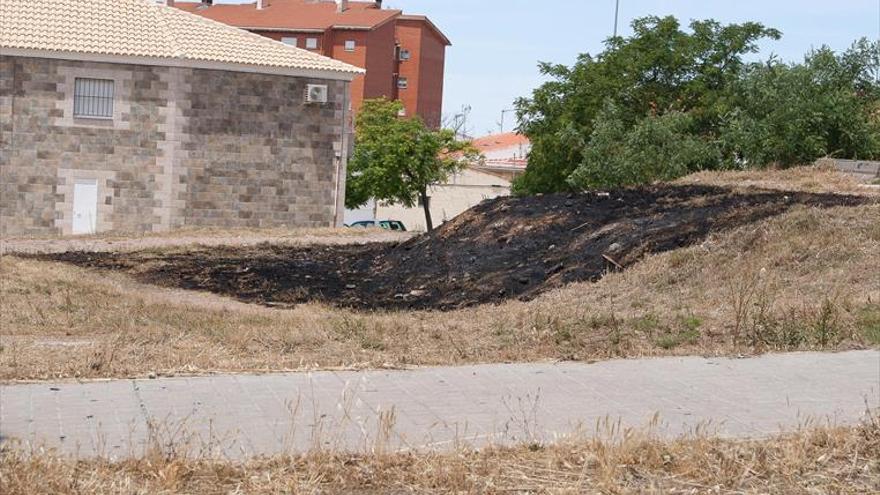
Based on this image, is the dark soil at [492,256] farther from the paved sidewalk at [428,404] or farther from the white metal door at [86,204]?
the white metal door at [86,204]

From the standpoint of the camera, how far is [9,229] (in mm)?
35094

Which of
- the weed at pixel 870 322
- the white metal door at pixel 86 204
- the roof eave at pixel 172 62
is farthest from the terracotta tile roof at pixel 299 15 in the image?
the weed at pixel 870 322

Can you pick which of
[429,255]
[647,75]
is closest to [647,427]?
[429,255]

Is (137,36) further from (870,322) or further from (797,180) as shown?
(870,322)

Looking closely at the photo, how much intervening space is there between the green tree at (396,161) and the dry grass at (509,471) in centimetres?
5463

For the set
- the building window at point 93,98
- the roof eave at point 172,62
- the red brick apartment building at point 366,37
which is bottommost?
the building window at point 93,98

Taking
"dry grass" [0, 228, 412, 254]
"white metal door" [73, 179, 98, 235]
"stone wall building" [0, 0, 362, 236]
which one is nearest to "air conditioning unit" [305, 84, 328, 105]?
"stone wall building" [0, 0, 362, 236]

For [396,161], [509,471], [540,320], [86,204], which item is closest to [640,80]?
[396,161]

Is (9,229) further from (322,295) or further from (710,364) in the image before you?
(710,364)

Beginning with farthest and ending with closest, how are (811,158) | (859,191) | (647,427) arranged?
(811,158) → (859,191) → (647,427)

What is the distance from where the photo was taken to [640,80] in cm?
5609

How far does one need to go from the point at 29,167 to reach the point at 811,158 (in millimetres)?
21573

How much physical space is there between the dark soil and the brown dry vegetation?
86 cm

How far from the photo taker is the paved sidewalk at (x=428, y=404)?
20.7 ft
